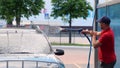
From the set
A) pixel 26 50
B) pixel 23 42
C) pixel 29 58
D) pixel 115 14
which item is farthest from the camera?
pixel 115 14

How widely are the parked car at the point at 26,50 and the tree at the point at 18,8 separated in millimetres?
25714

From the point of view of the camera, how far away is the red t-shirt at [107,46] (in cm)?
848

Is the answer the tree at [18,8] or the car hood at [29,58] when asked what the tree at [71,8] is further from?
the car hood at [29,58]

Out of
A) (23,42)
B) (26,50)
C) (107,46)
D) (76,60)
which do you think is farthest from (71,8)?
(107,46)

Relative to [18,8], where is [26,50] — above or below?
below

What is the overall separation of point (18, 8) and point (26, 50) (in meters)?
27.0

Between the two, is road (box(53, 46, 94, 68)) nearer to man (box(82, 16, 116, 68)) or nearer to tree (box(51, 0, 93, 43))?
man (box(82, 16, 116, 68))

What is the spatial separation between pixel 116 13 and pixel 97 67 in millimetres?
2469

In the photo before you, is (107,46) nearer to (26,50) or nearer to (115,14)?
(115,14)

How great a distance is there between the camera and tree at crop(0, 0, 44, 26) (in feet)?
117

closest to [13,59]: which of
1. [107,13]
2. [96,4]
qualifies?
[107,13]

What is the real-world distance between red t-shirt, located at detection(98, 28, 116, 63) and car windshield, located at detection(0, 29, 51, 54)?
1.43m

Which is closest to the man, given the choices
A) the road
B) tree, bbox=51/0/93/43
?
the road

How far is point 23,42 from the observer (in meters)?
9.54
